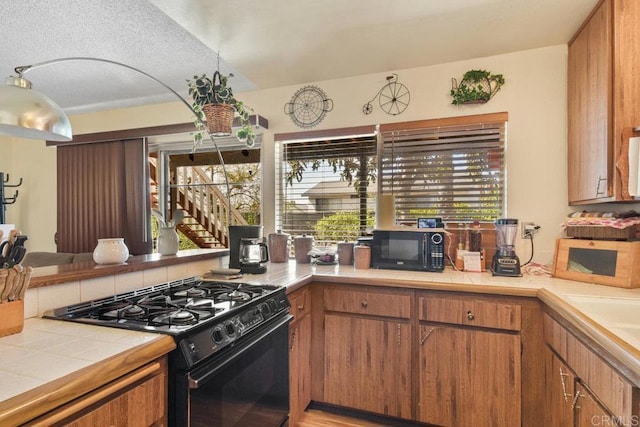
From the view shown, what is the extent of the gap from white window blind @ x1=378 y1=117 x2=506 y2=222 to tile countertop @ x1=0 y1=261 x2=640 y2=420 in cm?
52

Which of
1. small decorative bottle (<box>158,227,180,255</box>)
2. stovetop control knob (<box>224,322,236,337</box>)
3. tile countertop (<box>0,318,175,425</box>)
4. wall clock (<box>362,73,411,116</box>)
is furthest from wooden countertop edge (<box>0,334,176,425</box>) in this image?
wall clock (<box>362,73,411,116</box>)

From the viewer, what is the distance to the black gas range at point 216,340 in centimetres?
100

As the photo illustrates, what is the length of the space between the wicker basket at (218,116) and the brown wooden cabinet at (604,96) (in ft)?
6.56

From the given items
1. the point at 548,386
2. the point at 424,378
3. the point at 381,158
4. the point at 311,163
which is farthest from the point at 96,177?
the point at 548,386

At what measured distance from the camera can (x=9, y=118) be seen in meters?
1.24

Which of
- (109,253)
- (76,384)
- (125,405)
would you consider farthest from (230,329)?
(109,253)

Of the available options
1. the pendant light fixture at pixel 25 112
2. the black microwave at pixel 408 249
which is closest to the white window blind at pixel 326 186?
the black microwave at pixel 408 249

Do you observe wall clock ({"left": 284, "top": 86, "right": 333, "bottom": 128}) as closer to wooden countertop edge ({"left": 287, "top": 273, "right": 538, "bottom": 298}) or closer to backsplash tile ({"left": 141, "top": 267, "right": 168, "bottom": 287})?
wooden countertop edge ({"left": 287, "top": 273, "right": 538, "bottom": 298})

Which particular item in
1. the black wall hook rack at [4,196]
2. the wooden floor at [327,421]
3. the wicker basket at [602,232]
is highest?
the black wall hook rack at [4,196]

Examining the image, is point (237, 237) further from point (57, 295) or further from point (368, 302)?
point (57, 295)

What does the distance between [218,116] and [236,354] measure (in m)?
1.40

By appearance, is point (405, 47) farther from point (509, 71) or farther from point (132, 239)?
point (132, 239)

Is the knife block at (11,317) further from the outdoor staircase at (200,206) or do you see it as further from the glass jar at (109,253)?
Result: the outdoor staircase at (200,206)

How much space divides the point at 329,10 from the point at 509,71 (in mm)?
1323
